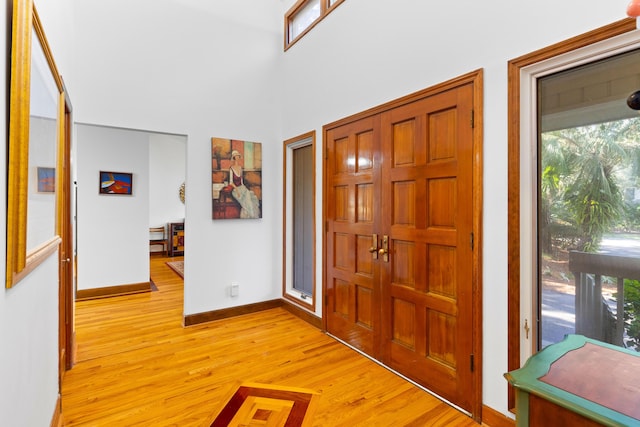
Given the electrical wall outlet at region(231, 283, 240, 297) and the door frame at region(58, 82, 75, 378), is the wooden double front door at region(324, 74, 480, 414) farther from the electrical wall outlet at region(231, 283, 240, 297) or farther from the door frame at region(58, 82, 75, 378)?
the door frame at region(58, 82, 75, 378)

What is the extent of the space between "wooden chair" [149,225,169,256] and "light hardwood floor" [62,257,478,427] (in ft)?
15.9

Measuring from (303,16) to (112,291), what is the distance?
15.1ft

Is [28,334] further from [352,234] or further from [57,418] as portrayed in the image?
[352,234]

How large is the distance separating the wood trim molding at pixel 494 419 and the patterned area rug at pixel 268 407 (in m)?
1.06

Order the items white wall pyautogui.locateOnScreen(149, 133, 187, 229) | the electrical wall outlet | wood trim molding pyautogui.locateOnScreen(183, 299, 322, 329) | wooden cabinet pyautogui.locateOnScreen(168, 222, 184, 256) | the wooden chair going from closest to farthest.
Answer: wood trim molding pyautogui.locateOnScreen(183, 299, 322, 329) < the electrical wall outlet < wooden cabinet pyautogui.locateOnScreen(168, 222, 184, 256) < the wooden chair < white wall pyautogui.locateOnScreen(149, 133, 187, 229)

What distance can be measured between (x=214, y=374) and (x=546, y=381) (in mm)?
2311

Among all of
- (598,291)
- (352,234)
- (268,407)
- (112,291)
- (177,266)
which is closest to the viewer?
(598,291)

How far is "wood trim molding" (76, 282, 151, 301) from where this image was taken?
4625mm

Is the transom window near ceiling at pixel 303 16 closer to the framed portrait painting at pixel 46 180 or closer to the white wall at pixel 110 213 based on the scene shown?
the white wall at pixel 110 213

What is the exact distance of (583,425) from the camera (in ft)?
3.19

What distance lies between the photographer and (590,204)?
66.0 inches

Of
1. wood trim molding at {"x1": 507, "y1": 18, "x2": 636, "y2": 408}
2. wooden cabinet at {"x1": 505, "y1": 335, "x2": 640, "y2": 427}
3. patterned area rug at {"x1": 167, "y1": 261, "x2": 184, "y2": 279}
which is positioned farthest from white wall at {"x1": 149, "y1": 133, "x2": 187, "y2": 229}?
wooden cabinet at {"x1": 505, "y1": 335, "x2": 640, "y2": 427}

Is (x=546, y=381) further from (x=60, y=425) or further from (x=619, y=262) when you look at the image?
(x=60, y=425)

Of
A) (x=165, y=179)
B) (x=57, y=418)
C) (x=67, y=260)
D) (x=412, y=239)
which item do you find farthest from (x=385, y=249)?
(x=165, y=179)
